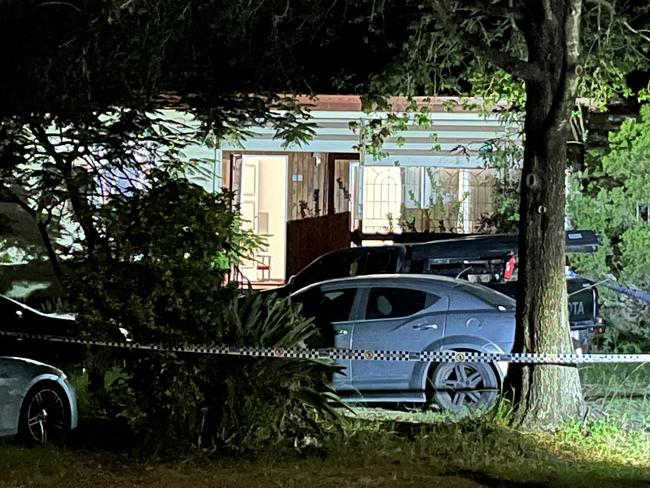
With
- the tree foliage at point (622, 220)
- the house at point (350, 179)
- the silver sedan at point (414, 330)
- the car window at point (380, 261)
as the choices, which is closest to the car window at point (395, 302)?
the silver sedan at point (414, 330)

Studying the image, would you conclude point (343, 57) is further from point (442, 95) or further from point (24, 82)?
point (24, 82)

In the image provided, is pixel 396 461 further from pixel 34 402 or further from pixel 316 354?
pixel 34 402

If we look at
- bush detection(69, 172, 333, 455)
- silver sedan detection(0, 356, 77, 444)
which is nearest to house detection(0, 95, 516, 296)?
silver sedan detection(0, 356, 77, 444)

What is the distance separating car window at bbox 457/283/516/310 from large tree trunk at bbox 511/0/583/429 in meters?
1.51

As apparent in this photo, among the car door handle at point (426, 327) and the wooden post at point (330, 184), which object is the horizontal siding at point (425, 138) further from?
the car door handle at point (426, 327)

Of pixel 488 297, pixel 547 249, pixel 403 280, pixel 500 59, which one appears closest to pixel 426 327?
pixel 403 280

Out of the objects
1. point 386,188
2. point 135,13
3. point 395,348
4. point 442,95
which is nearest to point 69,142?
point 135,13

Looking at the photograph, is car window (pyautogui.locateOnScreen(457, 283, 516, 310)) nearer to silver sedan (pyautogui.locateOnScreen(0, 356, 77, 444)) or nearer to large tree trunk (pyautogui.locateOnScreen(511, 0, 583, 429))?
large tree trunk (pyautogui.locateOnScreen(511, 0, 583, 429))

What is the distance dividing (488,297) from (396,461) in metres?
3.56

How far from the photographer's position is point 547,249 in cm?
958

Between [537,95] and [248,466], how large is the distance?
4593 millimetres

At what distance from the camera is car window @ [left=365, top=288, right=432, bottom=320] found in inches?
453

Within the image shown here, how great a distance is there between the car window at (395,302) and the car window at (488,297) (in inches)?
14.8

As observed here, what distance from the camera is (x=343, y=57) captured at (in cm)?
1908
